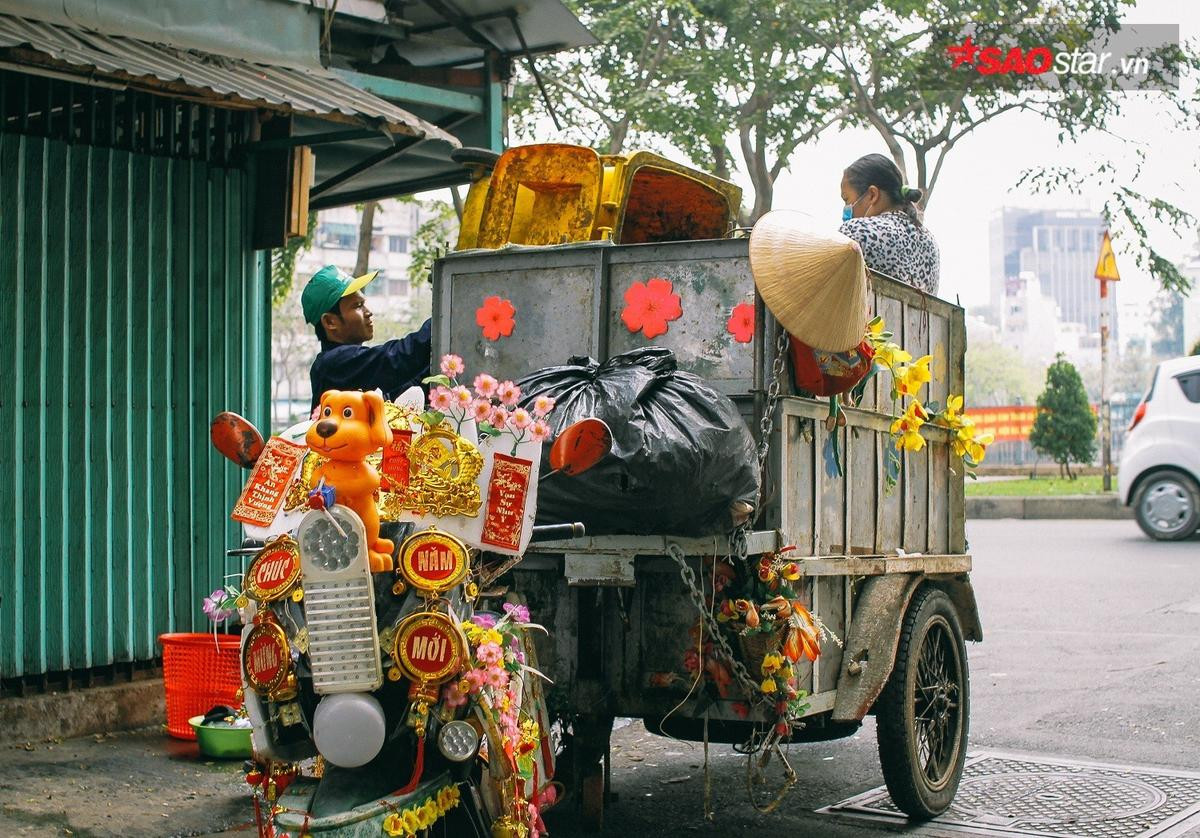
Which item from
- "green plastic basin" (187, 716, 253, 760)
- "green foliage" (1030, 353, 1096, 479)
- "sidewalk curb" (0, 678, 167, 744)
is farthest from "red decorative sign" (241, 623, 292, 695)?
"green foliage" (1030, 353, 1096, 479)

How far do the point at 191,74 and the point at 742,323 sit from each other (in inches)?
102

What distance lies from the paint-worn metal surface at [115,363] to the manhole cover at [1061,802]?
10.5 ft

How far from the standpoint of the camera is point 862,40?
16250 millimetres

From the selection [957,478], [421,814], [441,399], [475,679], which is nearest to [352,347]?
[441,399]

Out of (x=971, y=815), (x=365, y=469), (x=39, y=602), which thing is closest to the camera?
(x=365, y=469)

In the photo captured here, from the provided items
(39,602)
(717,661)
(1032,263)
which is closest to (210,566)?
(39,602)

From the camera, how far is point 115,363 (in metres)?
6.28

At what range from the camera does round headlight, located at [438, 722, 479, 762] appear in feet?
10.6

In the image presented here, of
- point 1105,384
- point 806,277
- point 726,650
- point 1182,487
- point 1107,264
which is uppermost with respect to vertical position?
point 1107,264

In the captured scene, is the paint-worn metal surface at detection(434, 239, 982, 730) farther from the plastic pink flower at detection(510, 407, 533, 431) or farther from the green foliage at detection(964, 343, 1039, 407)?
the green foliage at detection(964, 343, 1039, 407)

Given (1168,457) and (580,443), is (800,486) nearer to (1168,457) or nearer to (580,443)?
(580,443)

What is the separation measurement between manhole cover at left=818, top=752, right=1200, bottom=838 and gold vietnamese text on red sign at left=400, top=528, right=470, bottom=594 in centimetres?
258

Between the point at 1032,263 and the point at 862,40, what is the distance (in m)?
148

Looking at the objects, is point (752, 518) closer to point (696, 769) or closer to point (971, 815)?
point (971, 815)
